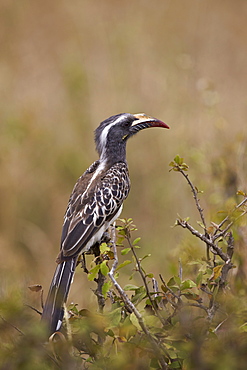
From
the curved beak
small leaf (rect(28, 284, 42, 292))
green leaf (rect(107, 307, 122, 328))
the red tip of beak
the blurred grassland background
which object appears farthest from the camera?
the blurred grassland background

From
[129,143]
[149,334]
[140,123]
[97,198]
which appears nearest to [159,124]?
[140,123]

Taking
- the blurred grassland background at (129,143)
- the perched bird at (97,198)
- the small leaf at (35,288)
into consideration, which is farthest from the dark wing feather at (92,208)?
the small leaf at (35,288)

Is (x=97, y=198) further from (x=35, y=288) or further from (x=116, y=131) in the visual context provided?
(x=35, y=288)

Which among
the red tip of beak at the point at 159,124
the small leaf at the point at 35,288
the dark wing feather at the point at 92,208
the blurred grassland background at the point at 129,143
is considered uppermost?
the blurred grassland background at the point at 129,143

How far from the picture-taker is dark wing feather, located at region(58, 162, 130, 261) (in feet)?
10.6

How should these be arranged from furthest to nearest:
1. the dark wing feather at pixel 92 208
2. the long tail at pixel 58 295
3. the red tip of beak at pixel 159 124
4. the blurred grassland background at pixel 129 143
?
the blurred grassland background at pixel 129 143, the red tip of beak at pixel 159 124, the dark wing feather at pixel 92 208, the long tail at pixel 58 295

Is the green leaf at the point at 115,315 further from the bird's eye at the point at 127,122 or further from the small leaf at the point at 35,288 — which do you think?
the bird's eye at the point at 127,122

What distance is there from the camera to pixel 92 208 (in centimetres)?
357

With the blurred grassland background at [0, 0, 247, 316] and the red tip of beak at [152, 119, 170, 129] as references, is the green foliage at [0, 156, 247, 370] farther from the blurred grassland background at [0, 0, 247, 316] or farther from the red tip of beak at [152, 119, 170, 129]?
the blurred grassland background at [0, 0, 247, 316]

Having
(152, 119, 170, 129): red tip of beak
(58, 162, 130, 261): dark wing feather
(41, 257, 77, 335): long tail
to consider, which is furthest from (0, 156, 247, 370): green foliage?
(152, 119, 170, 129): red tip of beak

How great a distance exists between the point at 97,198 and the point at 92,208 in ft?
0.41

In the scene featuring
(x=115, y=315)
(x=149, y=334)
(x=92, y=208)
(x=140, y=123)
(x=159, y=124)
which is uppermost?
(x=140, y=123)

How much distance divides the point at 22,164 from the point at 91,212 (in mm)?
3056

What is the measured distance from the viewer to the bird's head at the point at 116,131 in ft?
13.1
